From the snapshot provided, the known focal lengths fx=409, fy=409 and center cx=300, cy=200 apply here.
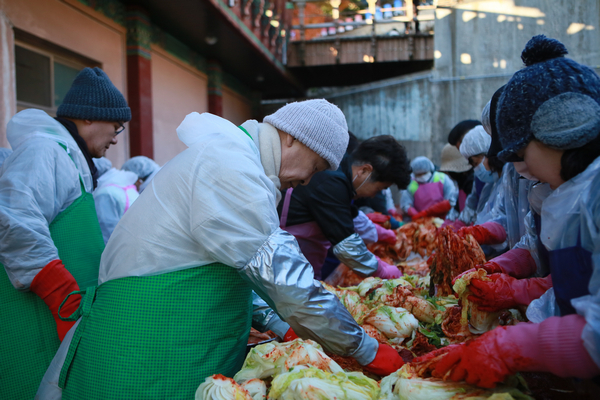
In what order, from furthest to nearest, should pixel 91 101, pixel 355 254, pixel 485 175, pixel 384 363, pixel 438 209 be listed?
pixel 438 209, pixel 485 175, pixel 355 254, pixel 91 101, pixel 384 363

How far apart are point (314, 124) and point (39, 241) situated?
1.46 meters

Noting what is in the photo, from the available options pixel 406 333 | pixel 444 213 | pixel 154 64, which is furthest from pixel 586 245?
pixel 154 64

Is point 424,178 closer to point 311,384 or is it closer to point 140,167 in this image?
point 140,167

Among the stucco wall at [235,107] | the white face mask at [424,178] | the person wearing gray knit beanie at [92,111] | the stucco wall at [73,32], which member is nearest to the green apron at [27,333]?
the person wearing gray knit beanie at [92,111]

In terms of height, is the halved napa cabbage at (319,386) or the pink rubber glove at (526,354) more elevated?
the pink rubber glove at (526,354)

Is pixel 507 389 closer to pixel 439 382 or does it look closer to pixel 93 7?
pixel 439 382

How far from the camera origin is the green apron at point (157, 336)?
148 cm

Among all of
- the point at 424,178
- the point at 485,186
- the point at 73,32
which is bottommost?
the point at 485,186

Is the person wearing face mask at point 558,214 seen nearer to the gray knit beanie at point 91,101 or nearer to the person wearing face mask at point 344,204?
the person wearing face mask at point 344,204

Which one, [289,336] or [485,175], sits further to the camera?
[485,175]

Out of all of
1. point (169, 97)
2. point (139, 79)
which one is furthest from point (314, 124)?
point (169, 97)

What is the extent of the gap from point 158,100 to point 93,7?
90.0 inches

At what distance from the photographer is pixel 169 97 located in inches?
353

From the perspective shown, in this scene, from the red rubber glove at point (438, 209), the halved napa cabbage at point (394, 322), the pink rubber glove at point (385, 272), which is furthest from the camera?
the red rubber glove at point (438, 209)
